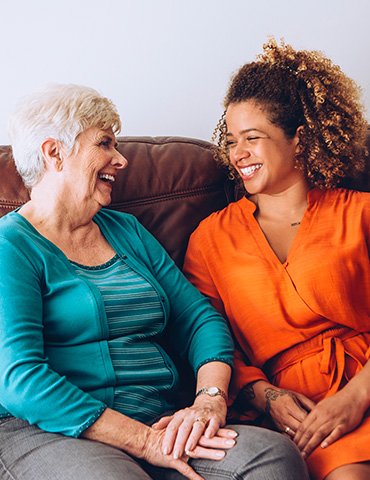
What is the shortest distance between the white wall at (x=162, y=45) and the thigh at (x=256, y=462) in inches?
53.0

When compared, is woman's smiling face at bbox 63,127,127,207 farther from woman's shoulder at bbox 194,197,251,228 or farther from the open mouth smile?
woman's shoulder at bbox 194,197,251,228

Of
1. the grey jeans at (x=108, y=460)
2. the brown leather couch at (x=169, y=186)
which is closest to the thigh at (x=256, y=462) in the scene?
the grey jeans at (x=108, y=460)

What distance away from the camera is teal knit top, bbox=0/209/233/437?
3.64ft

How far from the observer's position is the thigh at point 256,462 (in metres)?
1.03

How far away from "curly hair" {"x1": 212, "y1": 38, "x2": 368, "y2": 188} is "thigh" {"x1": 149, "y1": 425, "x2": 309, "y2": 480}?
0.88 m

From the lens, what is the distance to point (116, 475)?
992 mm

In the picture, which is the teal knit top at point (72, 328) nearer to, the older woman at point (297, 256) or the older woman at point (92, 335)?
the older woman at point (92, 335)

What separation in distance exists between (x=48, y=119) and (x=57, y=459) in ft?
2.59

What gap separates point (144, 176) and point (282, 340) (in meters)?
0.66

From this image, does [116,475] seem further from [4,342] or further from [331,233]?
[331,233]

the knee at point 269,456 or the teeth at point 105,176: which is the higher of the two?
the teeth at point 105,176

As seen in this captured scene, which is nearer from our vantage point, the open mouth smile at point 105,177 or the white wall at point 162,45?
the open mouth smile at point 105,177

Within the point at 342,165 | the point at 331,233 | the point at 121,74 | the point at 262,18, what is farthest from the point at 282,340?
the point at 262,18

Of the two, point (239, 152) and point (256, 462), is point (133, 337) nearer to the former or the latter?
point (256, 462)
